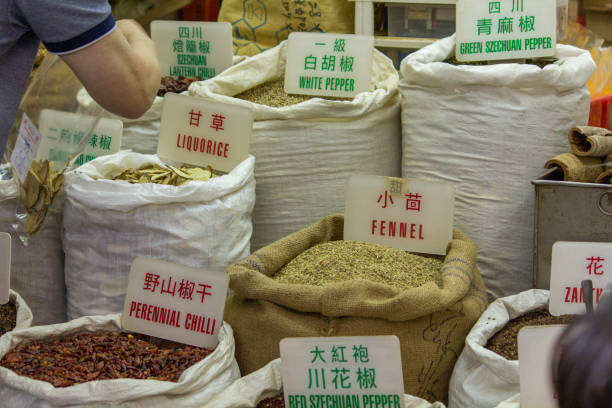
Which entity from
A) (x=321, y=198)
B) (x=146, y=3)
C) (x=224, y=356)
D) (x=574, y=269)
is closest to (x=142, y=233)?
(x=224, y=356)

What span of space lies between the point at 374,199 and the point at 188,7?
1550mm

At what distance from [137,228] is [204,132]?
30cm

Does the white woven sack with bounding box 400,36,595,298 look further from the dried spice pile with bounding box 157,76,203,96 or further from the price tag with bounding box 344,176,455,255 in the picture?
the dried spice pile with bounding box 157,76,203,96

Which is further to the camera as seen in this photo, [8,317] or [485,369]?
[8,317]

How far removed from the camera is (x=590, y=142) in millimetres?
1376

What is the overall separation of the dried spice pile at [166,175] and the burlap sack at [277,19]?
35.3 inches

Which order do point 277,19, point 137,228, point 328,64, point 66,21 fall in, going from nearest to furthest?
point 66,21 < point 137,228 < point 328,64 < point 277,19

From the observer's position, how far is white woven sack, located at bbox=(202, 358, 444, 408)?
1.15m

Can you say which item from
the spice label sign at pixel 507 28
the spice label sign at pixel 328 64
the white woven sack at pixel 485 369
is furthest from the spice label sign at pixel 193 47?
the white woven sack at pixel 485 369

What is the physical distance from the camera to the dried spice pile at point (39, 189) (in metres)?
1.39

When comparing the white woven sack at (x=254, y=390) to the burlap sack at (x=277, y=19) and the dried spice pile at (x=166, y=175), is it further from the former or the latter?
the burlap sack at (x=277, y=19)

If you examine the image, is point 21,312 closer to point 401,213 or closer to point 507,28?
point 401,213


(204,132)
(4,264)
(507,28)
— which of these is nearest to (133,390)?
(4,264)

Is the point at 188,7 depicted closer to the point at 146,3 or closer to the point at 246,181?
the point at 146,3
